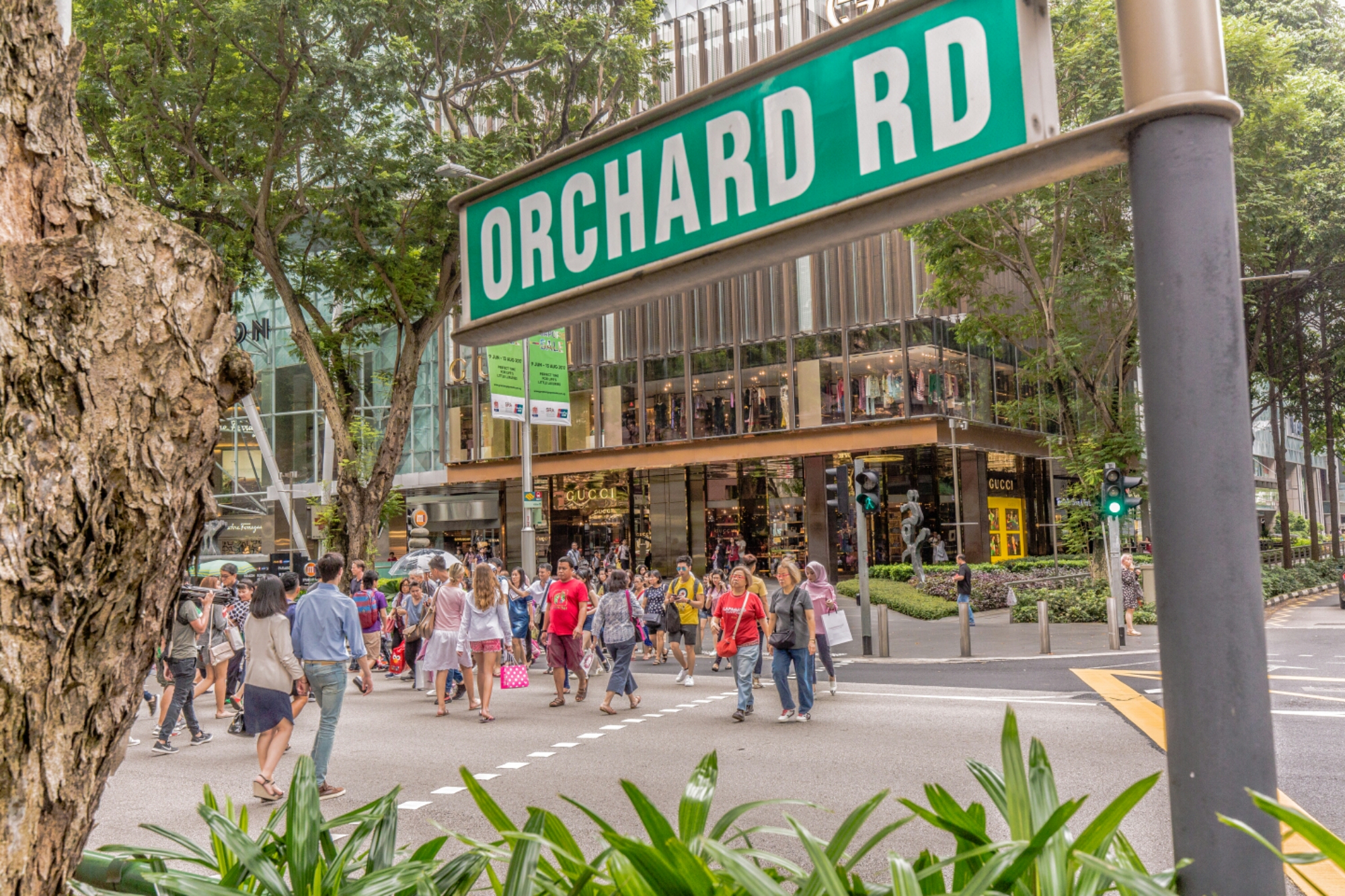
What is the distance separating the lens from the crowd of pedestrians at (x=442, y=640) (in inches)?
313

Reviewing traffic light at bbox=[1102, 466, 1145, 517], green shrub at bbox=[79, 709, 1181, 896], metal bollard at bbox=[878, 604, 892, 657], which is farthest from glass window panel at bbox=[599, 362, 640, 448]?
green shrub at bbox=[79, 709, 1181, 896]

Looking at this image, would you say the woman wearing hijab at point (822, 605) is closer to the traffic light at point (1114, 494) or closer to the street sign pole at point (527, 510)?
A: the traffic light at point (1114, 494)

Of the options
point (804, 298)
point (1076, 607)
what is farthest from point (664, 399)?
point (1076, 607)

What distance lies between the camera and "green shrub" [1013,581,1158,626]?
20.8m

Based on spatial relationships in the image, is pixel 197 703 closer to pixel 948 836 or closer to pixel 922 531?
pixel 948 836

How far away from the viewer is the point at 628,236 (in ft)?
7.60

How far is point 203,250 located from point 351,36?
17251 mm

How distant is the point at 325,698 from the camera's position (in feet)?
26.5

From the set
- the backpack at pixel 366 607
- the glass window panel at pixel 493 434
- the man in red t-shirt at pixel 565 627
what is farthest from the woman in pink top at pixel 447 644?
the glass window panel at pixel 493 434

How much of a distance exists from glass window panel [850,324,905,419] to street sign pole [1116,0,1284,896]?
3274cm

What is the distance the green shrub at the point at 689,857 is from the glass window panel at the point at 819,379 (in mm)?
33040

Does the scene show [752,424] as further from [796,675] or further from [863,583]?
[796,675]

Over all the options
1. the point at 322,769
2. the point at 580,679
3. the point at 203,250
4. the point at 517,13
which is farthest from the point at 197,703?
the point at 203,250

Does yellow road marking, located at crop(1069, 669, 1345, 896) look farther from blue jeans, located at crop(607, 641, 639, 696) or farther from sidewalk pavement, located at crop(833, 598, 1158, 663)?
blue jeans, located at crop(607, 641, 639, 696)
